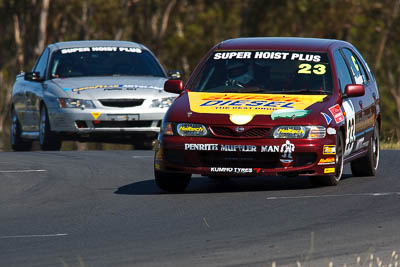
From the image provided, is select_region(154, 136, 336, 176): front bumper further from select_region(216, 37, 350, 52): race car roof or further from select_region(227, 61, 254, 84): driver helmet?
select_region(216, 37, 350, 52): race car roof

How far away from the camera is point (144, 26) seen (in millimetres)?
47188

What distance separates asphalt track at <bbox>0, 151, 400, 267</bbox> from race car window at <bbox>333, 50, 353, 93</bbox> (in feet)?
3.44

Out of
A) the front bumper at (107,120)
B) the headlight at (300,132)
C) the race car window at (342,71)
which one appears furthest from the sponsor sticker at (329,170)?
the front bumper at (107,120)

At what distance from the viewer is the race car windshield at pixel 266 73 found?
1085 centimetres

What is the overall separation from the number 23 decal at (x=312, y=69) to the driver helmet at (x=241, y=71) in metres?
0.51

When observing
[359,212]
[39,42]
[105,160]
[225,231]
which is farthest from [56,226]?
[39,42]

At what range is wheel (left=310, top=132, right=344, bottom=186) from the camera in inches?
408

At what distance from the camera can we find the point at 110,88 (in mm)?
16016

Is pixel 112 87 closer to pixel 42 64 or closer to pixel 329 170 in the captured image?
pixel 42 64

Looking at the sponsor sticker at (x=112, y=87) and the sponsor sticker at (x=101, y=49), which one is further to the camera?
the sponsor sticker at (x=101, y=49)

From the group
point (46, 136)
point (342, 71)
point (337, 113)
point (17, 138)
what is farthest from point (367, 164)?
point (17, 138)

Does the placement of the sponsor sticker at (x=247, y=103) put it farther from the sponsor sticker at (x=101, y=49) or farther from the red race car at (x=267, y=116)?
the sponsor sticker at (x=101, y=49)

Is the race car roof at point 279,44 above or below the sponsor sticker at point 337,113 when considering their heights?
above

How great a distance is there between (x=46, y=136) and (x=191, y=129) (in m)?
6.80
